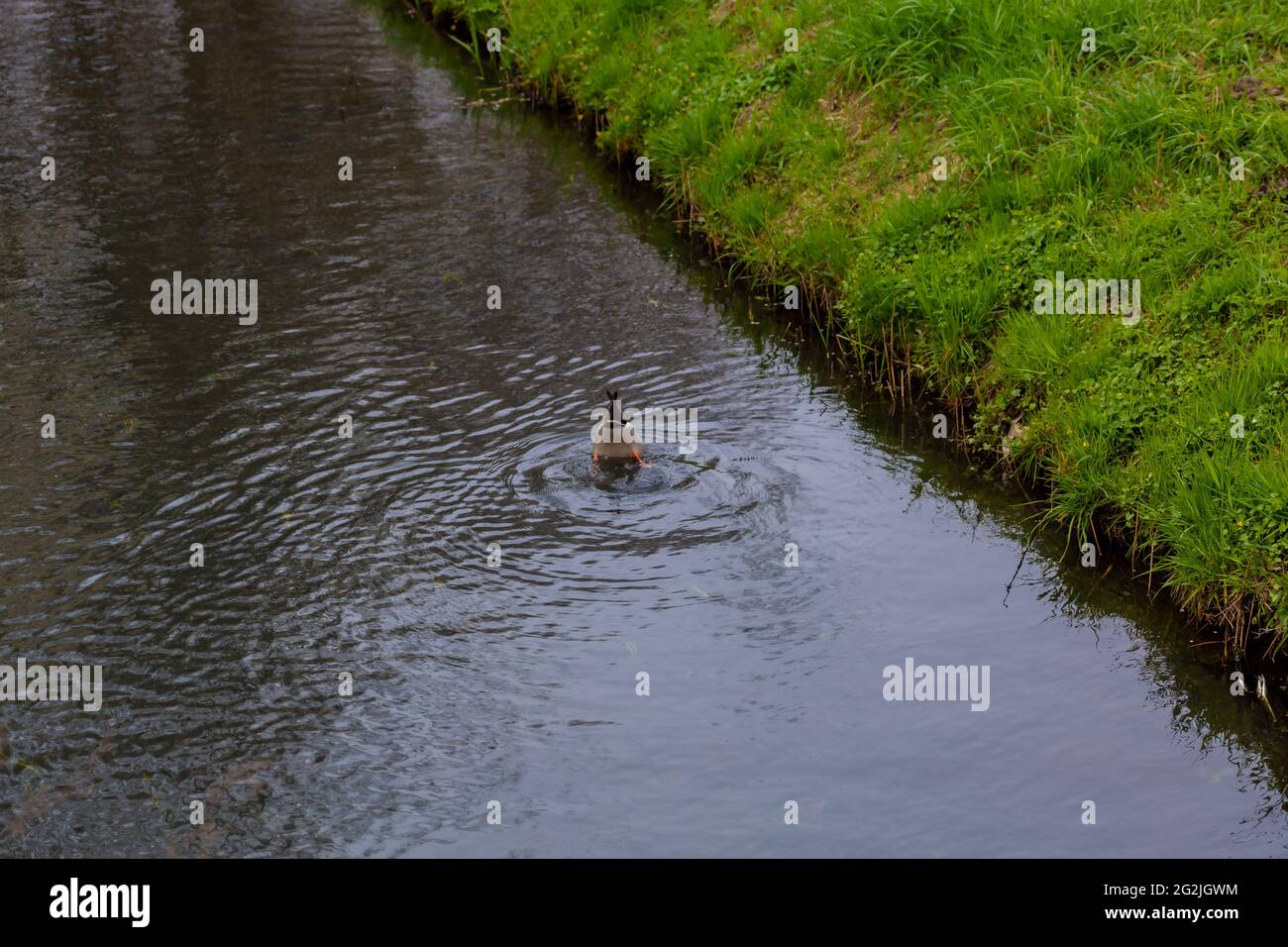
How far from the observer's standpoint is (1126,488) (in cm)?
1048

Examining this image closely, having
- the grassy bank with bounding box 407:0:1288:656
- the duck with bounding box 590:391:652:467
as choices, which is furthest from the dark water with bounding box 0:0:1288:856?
the grassy bank with bounding box 407:0:1288:656

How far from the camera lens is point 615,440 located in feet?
36.5

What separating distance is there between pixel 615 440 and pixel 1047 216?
199 inches

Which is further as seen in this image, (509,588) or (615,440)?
(615,440)

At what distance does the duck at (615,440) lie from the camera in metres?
11.0

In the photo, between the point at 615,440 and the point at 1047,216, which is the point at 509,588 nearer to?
the point at 615,440

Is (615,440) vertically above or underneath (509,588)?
above

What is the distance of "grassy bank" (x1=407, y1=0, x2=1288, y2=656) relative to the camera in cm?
1034

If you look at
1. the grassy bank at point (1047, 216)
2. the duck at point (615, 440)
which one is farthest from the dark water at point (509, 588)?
the grassy bank at point (1047, 216)

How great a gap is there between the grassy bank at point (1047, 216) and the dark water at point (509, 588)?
1.93ft

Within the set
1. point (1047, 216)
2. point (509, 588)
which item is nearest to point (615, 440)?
point (509, 588)

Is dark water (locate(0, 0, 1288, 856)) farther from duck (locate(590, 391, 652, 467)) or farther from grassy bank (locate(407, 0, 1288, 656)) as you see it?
grassy bank (locate(407, 0, 1288, 656))

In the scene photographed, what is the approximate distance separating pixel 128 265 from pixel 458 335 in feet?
13.4

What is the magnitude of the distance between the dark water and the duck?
23 centimetres
